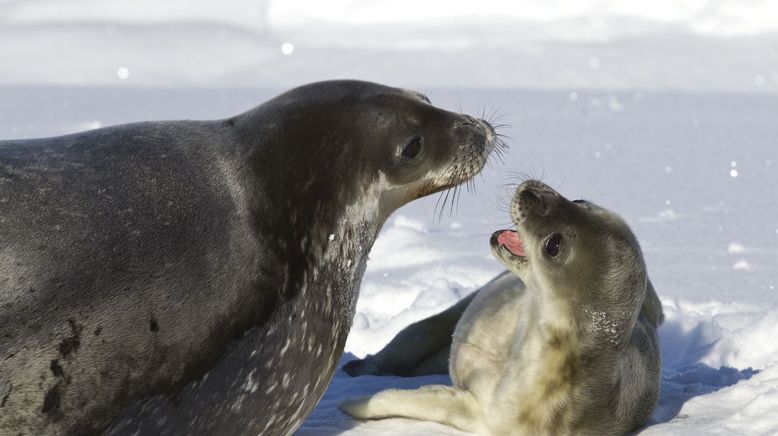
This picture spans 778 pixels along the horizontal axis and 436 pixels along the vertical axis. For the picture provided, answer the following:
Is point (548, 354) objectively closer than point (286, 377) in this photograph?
No

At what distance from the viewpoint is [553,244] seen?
11.2ft

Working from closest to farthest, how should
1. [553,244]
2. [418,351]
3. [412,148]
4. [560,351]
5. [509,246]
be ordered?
[412,148] < [560,351] < [553,244] < [509,246] < [418,351]

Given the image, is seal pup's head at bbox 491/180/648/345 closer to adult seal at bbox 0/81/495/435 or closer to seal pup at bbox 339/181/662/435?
seal pup at bbox 339/181/662/435

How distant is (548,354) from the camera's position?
332cm

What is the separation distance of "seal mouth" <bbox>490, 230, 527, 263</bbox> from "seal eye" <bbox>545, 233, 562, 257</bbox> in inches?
5.4

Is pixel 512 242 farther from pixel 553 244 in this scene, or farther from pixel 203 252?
pixel 203 252

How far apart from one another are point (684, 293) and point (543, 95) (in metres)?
7.00

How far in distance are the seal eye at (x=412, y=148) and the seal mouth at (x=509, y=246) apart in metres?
0.65

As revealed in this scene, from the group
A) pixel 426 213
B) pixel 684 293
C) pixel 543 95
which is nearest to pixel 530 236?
pixel 684 293

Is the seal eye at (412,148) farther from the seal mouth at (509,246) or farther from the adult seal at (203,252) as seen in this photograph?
the seal mouth at (509,246)

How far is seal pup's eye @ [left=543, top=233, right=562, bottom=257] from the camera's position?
3.39 metres

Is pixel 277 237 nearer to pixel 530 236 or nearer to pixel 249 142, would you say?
pixel 249 142

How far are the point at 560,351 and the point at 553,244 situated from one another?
33 cm

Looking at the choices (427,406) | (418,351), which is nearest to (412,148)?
(427,406)
